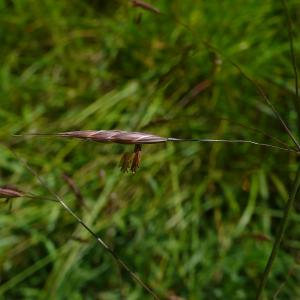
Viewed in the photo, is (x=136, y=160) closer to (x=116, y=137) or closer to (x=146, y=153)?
(x=116, y=137)

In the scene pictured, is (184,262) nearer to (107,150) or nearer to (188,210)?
(188,210)

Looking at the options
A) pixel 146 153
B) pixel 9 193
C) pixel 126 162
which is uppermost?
pixel 126 162

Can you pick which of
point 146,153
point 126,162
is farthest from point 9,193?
point 146,153

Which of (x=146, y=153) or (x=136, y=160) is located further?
A: (x=146, y=153)

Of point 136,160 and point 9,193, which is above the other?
point 136,160

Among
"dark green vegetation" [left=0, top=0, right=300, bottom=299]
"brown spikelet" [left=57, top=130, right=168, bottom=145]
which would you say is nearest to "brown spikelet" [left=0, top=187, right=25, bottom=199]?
"brown spikelet" [left=57, top=130, right=168, bottom=145]

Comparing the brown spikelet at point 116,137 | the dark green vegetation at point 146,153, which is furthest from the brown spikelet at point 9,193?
the dark green vegetation at point 146,153

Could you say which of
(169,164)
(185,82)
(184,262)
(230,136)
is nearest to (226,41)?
(185,82)

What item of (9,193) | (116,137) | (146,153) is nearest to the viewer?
(116,137)
